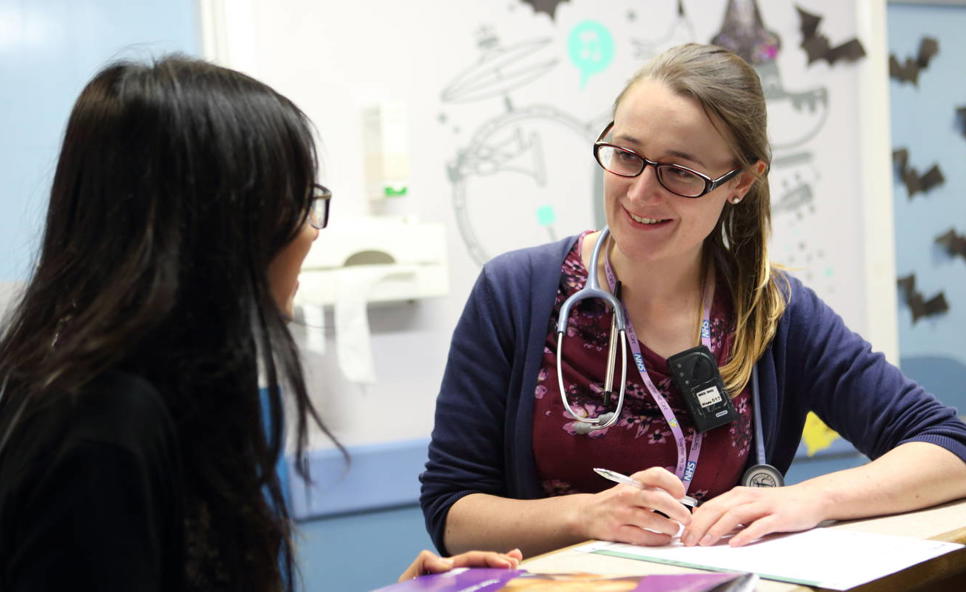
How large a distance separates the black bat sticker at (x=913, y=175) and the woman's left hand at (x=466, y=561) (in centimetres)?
248

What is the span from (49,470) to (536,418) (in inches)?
33.4

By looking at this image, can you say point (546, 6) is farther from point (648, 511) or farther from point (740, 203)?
point (648, 511)

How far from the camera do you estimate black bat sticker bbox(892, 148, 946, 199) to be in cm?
304

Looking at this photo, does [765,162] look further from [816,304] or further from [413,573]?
[413,573]

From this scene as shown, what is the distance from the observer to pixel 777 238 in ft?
8.48

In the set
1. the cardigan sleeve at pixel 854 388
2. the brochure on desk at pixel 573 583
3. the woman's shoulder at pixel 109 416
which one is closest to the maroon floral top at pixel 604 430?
the cardigan sleeve at pixel 854 388

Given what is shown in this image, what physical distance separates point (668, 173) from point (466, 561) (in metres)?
0.62

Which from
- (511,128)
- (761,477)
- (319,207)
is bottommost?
(761,477)

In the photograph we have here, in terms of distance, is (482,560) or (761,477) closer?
(482,560)

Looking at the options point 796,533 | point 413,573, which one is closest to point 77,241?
point 413,573

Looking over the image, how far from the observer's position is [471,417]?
135 centimetres

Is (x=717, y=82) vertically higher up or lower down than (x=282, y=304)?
higher up

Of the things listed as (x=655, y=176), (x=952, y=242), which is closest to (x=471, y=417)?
(x=655, y=176)

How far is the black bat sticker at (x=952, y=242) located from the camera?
3098mm
